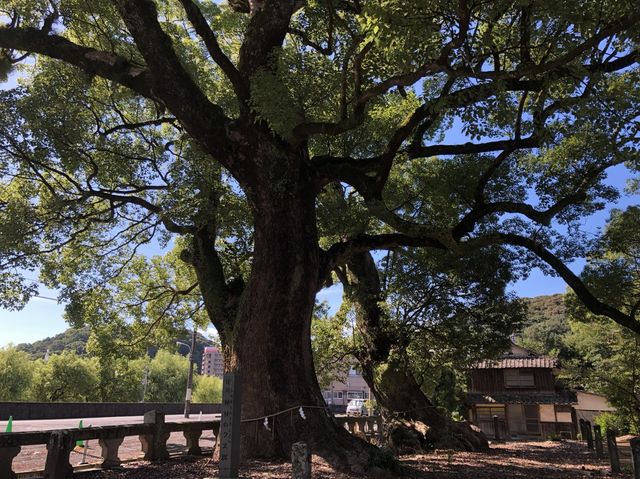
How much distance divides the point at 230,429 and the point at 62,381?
38513 mm

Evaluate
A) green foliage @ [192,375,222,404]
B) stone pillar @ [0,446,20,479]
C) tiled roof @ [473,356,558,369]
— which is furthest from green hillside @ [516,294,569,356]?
stone pillar @ [0,446,20,479]

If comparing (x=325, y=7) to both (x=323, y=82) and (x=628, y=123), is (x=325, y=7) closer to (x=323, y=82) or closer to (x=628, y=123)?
(x=323, y=82)

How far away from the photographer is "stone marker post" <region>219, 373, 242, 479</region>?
5.43 metres

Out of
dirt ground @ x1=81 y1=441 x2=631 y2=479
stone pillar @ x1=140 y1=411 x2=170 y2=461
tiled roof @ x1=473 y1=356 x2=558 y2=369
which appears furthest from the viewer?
tiled roof @ x1=473 y1=356 x2=558 y2=369

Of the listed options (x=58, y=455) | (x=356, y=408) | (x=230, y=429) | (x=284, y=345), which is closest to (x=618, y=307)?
(x=284, y=345)

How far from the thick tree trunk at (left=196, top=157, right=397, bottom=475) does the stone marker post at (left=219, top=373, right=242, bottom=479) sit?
2.12 meters

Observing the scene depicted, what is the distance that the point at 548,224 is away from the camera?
10.3 meters

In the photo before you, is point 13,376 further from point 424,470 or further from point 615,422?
point 615,422

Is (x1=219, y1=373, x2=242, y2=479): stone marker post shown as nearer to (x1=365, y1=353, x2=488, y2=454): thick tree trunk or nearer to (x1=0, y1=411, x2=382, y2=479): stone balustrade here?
(x1=0, y1=411, x2=382, y2=479): stone balustrade

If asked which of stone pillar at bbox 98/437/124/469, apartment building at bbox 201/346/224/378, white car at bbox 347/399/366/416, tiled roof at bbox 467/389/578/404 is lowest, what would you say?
white car at bbox 347/399/366/416

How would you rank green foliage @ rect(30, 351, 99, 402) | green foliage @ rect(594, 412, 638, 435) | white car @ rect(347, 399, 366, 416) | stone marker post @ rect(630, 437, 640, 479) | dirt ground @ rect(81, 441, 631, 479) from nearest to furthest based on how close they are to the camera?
stone marker post @ rect(630, 437, 640, 479), dirt ground @ rect(81, 441, 631, 479), green foliage @ rect(594, 412, 638, 435), green foliage @ rect(30, 351, 99, 402), white car @ rect(347, 399, 366, 416)

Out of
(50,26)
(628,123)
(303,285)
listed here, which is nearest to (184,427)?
(303,285)

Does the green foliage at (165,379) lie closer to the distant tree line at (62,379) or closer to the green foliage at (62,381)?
the distant tree line at (62,379)

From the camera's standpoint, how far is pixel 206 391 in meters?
53.3
